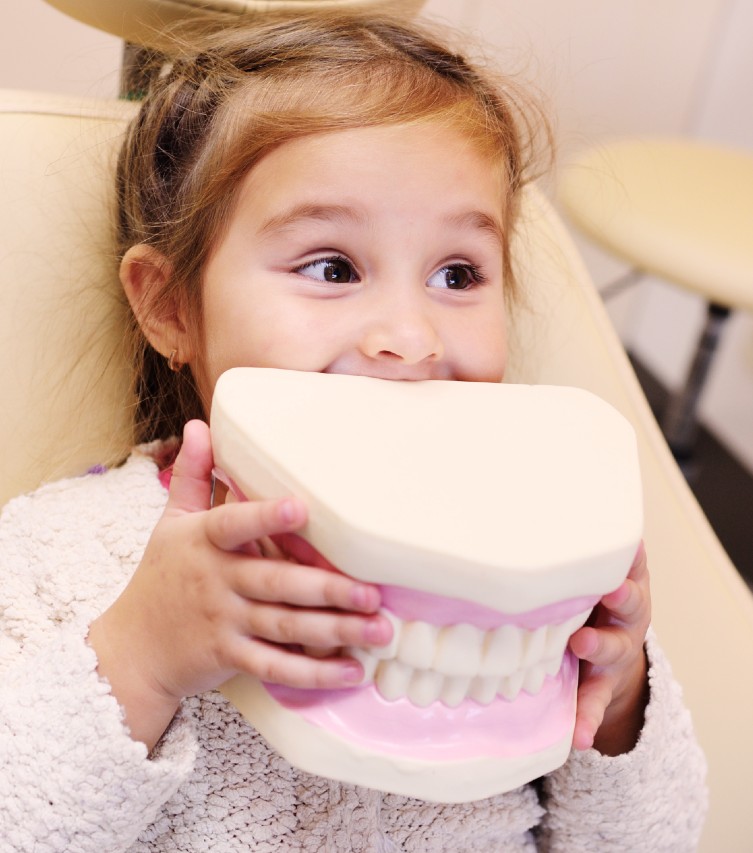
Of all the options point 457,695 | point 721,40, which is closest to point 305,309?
point 457,695

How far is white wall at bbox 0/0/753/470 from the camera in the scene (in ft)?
7.55

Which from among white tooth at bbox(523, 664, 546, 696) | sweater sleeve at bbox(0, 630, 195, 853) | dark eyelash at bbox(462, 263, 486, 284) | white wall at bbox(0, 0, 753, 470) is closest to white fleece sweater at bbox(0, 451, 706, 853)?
sweater sleeve at bbox(0, 630, 195, 853)

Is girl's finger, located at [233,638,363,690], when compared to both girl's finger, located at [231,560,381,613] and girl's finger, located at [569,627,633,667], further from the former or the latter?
girl's finger, located at [569,627,633,667]

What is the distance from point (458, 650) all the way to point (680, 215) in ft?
4.22

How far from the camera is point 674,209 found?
5.45 ft

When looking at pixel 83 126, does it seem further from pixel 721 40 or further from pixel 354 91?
pixel 721 40

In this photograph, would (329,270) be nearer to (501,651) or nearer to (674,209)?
(501,651)

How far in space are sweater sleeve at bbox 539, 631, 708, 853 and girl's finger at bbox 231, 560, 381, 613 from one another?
1.08 ft

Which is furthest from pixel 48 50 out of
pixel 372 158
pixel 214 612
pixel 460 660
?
pixel 460 660

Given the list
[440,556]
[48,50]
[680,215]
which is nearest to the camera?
[440,556]

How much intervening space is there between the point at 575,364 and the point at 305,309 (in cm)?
46

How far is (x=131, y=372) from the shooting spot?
0.96m

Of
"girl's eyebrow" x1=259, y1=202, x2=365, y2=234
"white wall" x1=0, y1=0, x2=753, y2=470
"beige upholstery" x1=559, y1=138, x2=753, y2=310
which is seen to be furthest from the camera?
"white wall" x1=0, y1=0, x2=753, y2=470

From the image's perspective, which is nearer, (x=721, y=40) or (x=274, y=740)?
(x=274, y=740)
